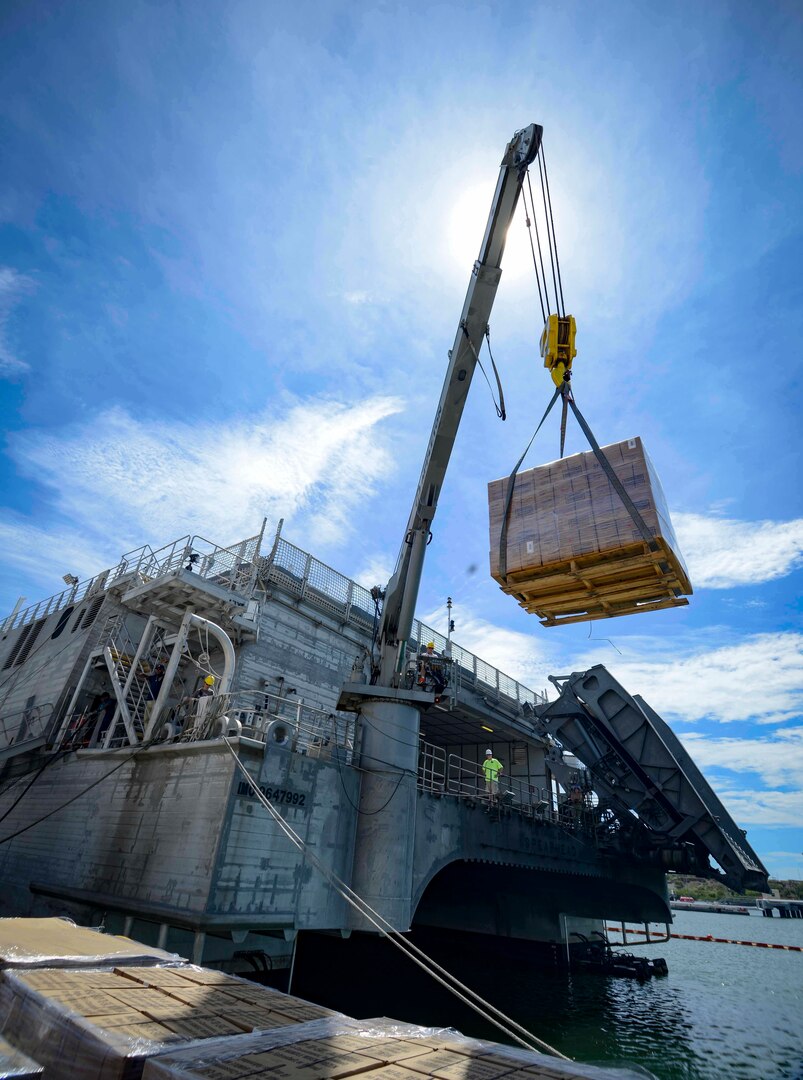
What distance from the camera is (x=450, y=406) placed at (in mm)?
12625

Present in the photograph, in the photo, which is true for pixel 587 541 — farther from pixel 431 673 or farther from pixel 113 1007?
pixel 113 1007

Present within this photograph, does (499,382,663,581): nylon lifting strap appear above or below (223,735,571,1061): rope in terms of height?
above

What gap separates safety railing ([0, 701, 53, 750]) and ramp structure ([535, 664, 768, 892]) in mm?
16662

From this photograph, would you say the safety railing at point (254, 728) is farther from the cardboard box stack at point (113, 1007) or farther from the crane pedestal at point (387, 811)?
the cardboard box stack at point (113, 1007)

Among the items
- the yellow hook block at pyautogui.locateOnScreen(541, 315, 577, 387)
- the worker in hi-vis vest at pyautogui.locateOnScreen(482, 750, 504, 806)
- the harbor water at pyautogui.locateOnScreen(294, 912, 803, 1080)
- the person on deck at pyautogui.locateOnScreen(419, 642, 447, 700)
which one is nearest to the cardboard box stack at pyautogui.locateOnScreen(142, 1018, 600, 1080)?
the harbor water at pyautogui.locateOnScreen(294, 912, 803, 1080)

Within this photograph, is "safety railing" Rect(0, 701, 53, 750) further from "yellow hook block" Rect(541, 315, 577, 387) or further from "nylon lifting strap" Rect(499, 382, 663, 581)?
"yellow hook block" Rect(541, 315, 577, 387)

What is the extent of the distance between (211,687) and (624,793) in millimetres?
14697

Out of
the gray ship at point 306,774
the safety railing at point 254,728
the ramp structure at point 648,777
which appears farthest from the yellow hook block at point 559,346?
the ramp structure at point 648,777

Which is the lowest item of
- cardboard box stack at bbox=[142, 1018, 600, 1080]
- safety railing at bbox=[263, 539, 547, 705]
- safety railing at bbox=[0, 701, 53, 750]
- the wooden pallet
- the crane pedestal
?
cardboard box stack at bbox=[142, 1018, 600, 1080]

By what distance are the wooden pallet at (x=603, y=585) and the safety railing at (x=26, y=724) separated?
14542 millimetres

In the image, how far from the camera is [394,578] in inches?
520

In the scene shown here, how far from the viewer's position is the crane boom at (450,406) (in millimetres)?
12164

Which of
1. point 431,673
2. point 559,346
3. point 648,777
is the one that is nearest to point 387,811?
point 431,673

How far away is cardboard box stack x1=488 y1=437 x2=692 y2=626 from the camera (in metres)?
9.68
